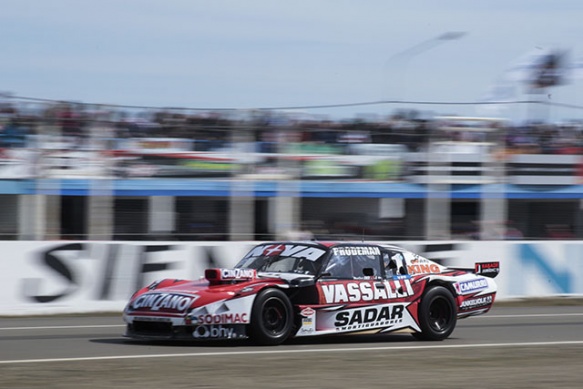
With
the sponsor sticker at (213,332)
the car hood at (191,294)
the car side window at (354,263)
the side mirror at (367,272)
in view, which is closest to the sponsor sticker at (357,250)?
the car side window at (354,263)

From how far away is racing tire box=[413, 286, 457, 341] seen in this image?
1170 cm

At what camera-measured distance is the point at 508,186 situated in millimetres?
23141

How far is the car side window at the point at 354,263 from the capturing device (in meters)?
11.3

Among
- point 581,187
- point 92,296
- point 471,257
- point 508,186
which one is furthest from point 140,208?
point 581,187

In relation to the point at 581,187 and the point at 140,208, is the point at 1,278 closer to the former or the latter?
the point at 140,208

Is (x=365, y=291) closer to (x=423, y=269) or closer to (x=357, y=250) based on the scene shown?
(x=357, y=250)

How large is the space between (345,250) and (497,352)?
2.18m

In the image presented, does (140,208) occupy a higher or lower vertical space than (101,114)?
lower

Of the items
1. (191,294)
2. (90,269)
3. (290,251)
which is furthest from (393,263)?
(90,269)

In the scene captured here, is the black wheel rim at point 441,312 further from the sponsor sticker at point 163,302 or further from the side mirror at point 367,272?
the sponsor sticker at point 163,302

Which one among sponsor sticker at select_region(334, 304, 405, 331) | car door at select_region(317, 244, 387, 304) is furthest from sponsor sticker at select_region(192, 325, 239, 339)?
sponsor sticker at select_region(334, 304, 405, 331)

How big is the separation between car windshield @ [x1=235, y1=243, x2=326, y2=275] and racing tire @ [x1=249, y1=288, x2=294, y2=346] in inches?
26.4

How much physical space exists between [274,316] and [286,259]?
3.08ft

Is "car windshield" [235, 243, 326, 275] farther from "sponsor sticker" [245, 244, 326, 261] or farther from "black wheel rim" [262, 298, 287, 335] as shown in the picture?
"black wheel rim" [262, 298, 287, 335]
